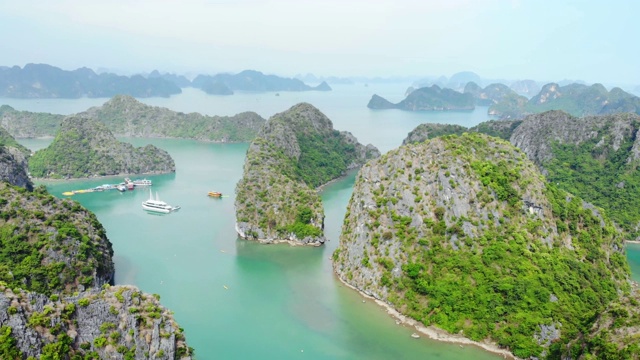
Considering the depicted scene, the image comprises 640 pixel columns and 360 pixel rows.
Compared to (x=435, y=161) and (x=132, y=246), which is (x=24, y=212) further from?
(x=435, y=161)

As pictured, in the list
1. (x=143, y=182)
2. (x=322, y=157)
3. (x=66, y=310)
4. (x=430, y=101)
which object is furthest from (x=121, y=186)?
(x=430, y=101)

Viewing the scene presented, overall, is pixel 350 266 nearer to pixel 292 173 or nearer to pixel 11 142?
pixel 292 173

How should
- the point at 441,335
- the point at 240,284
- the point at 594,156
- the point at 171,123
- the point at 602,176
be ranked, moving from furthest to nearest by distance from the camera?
the point at 171,123
the point at 594,156
the point at 602,176
the point at 240,284
the point at 441,335

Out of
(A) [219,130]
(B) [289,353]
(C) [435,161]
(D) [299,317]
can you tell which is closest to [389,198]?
(C) [435,161]

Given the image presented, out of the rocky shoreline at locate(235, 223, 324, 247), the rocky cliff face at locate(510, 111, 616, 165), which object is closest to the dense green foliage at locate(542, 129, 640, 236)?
the rocky cliff face at locate(510, 111, 616, 165)

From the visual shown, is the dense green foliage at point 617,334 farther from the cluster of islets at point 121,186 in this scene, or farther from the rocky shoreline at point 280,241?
Result: the cluster of islets at point 121,186
